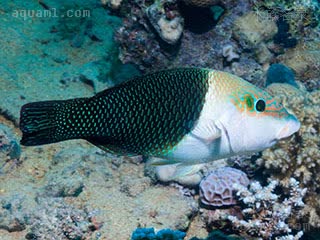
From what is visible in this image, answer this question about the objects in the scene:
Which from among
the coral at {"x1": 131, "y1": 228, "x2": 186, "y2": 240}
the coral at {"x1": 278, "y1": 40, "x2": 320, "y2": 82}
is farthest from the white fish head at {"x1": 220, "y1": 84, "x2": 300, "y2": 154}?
the coral at {"x1": 278, "y1": 40, "x2": 320, "y2": 82}

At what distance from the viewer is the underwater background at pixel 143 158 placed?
432cm

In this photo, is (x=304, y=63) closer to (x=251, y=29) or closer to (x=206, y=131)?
(x=251, y=29)

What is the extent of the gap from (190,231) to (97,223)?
1248mm

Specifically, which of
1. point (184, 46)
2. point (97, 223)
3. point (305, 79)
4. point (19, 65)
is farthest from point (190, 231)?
point (19, 65)

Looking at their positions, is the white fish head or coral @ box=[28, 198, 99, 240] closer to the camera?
the white fish head

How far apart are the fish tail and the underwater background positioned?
7.04 feet

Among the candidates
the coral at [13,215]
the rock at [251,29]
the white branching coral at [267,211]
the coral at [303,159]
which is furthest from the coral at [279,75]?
the coral at [13,215]

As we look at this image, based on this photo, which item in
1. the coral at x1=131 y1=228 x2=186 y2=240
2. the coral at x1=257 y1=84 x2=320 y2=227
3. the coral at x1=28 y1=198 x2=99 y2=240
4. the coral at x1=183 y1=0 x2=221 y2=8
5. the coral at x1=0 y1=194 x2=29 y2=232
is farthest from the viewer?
the coral at x1=183 y1=0 x2=221 y2=8

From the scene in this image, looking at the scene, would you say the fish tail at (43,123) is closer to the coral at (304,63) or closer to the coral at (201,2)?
the coral at (201,2)

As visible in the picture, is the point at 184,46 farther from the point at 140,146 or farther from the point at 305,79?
the point at 140,146

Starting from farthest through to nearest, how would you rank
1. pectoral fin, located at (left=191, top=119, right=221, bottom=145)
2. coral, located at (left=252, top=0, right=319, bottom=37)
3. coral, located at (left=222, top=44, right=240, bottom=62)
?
coral, located at (left=252, top=0, right=319, bottom=37) < coral, located at (left=222, top=44, right=240, bottom=62) < pectoral fin, located at (left=191, top=119, right=221, bottom=145)

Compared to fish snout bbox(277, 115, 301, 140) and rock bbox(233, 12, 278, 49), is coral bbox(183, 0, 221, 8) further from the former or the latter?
fish snout bbox(277, 115, 301, 140)

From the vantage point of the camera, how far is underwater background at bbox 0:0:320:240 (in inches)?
170

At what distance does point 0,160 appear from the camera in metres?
5.14
